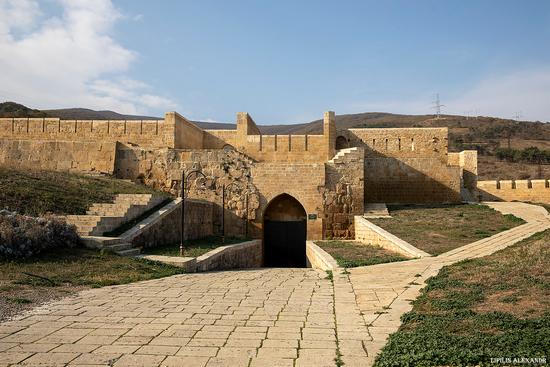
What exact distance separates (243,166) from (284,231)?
357 centimetres

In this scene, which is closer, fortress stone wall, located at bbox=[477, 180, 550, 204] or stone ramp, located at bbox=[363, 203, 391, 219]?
stone ramp, located at bbox=[363, 203, 391, 219]

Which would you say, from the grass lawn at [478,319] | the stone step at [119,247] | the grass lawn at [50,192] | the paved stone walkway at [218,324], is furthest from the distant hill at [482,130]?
the grass lawn at [478,319]

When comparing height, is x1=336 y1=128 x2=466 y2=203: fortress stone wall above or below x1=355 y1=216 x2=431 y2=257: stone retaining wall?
above

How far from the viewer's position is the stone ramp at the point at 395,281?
5209 mm

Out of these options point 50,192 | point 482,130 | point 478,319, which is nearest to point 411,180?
point 50,192

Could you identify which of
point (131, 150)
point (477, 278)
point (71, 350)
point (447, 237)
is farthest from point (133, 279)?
point (131, 150)

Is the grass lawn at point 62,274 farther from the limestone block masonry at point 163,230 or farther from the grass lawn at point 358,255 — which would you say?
the grass lawn at point 358,255

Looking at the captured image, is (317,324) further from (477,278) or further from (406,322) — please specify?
(477,278)

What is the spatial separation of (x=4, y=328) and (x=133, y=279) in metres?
3.71

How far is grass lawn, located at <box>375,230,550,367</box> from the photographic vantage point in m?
3.79

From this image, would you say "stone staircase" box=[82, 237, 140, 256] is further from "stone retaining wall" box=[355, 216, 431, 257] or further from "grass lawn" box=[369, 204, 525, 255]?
"grass lawn" box=[369, 204, 525, 255]

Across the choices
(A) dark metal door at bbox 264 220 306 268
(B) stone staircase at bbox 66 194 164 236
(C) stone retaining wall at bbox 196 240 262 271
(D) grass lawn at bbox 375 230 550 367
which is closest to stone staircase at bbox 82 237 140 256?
(B) stone staircase at bbox 66 194 164 236

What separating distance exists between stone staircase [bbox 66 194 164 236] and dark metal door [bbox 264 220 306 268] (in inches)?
236

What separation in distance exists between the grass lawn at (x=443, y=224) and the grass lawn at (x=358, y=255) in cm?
83
